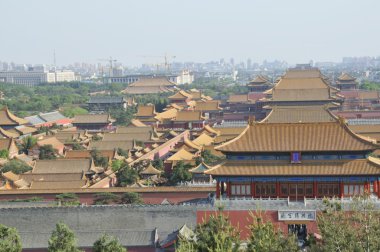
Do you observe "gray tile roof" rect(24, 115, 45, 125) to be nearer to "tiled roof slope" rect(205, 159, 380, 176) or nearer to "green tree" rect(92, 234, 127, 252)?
"tiled roof slope" rect(205, 159, 380, 176)

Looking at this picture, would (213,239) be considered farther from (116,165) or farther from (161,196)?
(116,165)

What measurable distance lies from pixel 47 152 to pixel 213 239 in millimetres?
26723

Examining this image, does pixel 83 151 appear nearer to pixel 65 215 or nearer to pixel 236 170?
pixel 65 215

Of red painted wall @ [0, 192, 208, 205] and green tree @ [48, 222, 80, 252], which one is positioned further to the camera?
red painted wall @ [0, 192, 208, 205]

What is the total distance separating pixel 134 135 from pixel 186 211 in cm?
2579

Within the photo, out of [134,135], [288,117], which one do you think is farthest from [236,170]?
[134,135]

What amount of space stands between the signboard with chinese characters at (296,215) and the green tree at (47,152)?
823 inches

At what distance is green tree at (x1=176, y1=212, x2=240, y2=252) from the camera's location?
16.6 metres

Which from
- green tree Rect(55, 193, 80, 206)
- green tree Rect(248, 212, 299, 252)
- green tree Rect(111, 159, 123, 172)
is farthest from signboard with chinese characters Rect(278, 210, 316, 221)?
green tree Rect(111, 159, 123, 172)

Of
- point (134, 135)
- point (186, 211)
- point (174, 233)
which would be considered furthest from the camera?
point (134, 135)

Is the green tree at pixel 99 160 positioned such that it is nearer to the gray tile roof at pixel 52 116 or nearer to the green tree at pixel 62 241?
the green tree at pixel 62 241

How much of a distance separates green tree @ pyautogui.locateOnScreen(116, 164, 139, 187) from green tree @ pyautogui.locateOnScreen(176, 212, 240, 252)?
47.8 ft

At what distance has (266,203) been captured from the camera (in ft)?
81.1

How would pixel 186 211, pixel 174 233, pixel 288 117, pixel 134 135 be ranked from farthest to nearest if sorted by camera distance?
pixel 134 135
pixel 288 117
pixel 186 211
pixel 174 233
